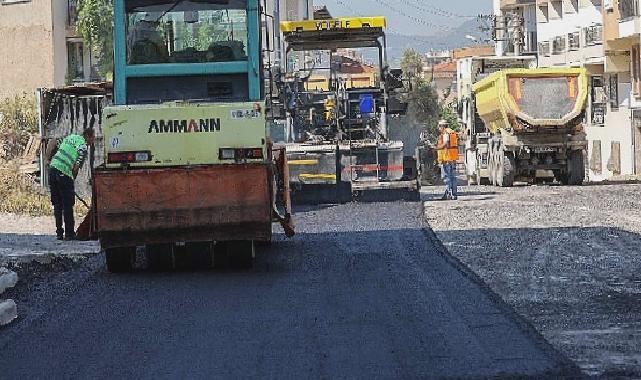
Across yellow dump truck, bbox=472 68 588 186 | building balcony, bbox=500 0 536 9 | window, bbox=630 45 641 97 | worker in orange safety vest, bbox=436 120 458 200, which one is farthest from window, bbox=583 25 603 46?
worker in orange safety vest, bbox=436 120 458 200

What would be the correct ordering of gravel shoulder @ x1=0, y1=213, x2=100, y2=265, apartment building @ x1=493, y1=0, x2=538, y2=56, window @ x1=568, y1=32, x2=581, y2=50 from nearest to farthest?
gravel shoulder @ x1=0, y1=213, x2=100, y2=265 → window @ x1=568, y1=32, x2=581, y2=50 → apartment building @ x1=493, y1=0, x2=538, y2=56

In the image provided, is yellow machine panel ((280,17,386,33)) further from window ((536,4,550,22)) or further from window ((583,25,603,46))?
window ((536,4,550,22))

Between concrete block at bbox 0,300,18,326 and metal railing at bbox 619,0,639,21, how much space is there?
110 ft

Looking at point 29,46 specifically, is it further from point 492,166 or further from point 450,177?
point 450,177

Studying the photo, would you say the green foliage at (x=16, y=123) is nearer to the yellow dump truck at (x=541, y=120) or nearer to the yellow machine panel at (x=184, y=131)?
the yellow dump truck at (x=541, y=120)

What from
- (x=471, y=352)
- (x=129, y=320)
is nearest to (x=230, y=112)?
(x=129, y=320)

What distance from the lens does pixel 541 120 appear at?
97.6 ft

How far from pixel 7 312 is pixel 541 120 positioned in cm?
2117

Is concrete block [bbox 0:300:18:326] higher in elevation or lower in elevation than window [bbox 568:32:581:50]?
lower

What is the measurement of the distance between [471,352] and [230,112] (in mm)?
5525

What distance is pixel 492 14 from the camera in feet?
237

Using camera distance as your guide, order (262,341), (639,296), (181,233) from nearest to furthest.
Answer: (262,341)
(639,296)
(181,233)

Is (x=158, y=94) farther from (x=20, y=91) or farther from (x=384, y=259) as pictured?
(x=20, y=91)

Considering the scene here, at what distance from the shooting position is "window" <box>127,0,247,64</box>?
47.3ft
